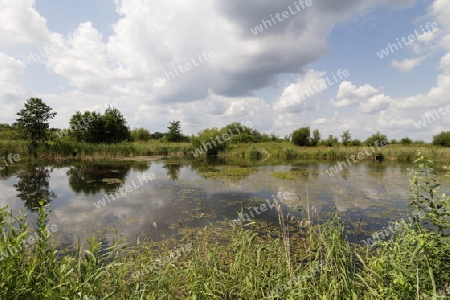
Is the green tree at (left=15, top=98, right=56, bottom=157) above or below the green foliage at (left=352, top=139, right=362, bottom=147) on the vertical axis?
above

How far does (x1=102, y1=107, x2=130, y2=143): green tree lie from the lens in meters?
31.9

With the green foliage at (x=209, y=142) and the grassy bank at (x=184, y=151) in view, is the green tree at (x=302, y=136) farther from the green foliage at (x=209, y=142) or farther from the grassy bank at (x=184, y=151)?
the green foliage at (x=209, y=142)

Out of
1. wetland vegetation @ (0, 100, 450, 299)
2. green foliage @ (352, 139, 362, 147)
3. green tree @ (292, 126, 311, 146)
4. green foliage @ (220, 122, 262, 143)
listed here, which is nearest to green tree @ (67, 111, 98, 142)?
wetland vegetation @ (0, 100, 450, 299)

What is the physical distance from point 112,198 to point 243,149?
25600mm

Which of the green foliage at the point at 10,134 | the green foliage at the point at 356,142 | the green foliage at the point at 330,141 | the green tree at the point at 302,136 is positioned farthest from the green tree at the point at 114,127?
the green foliage at the point at 356,142

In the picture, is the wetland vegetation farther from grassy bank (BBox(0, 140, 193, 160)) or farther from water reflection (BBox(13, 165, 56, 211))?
grassy bank (BBox(0, 140, 193, 160))

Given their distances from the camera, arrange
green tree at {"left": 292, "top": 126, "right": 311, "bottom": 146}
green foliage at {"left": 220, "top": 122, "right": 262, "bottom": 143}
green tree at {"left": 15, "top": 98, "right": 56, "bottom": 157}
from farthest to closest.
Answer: green foliage at {"left": 220, "top": 122, "right": 262, "bottom": 143} → green tree at {"left": 292, "top": 126, "right": 311, "bottom": 146} → green tree at {"left": 15, "top": 98, "right": 56, "bottom": 157}

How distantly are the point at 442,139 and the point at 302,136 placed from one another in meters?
19.9

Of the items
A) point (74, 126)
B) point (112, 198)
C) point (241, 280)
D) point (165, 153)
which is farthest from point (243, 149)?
point (241, 280)

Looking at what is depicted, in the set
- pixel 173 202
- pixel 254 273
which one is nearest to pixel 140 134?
pixel 173 202

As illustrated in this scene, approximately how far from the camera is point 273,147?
110ft

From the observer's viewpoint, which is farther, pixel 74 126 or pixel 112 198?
pixel 74 126

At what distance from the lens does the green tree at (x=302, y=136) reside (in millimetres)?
37803

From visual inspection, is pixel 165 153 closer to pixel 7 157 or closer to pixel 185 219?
pixel 7 157
